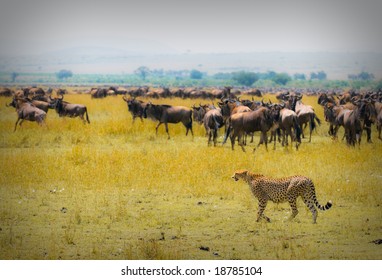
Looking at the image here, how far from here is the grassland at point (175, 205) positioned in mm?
8211

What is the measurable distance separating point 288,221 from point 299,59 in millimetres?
95463

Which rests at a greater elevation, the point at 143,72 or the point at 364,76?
the point at 364,76

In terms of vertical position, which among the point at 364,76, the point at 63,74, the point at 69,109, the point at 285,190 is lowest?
the point at 63,74

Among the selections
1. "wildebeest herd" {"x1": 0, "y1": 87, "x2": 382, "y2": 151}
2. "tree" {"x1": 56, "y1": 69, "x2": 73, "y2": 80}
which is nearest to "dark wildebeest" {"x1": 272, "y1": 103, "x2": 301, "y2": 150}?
"wildebeest herd" {"x1": 0, "y1": 87, "x2": 382, "y2": 151}

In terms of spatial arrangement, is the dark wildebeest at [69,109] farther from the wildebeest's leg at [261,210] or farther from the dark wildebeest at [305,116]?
the wildebeest's leg at [261,210]

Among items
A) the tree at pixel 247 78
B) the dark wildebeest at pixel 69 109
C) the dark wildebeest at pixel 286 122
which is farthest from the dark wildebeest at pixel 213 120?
the tree at pixel 247 78

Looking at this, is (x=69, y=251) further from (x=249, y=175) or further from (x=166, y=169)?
(x=166, y=169)

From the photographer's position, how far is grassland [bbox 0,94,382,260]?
8211 millimetres

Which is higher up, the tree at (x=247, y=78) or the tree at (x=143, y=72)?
the tree at (x=247, y=78)

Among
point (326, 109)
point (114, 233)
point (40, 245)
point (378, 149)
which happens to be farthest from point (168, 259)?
point (326, 109)

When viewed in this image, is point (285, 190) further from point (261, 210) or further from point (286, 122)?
point (286, 122)

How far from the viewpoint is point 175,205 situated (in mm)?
10016

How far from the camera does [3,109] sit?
2605 cm

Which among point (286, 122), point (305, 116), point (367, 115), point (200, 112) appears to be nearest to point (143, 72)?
point (200, 112)
